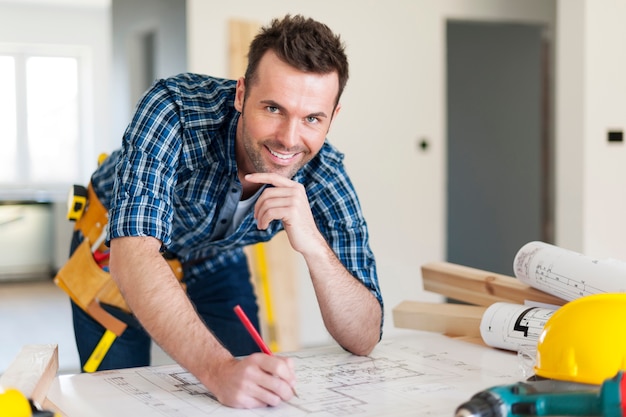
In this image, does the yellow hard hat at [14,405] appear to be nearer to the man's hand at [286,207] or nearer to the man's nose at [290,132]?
the man's hand at [286,207]

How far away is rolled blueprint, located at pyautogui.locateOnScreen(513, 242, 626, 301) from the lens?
156 cm

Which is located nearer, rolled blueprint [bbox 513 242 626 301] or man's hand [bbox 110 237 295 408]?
man's hand [bbox 110 237 295 408]

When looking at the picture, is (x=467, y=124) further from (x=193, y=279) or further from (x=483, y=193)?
(x=193, y=279)

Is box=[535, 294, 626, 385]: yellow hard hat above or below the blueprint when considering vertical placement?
above

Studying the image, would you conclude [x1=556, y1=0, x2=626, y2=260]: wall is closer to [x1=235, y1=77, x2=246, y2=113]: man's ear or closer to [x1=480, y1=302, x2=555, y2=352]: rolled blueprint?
[x1=480, y1=302, x2=555, y2=352]: rolled blueprint

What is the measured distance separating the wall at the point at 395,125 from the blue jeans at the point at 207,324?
2570 millimetres

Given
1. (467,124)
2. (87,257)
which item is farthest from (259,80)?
(467,124)

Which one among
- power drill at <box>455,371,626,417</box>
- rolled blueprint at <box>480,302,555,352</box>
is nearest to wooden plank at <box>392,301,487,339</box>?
rolled blueprint at <box>480,302,555,352</box>

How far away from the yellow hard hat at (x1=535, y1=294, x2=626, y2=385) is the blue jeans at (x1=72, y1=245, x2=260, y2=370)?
1206 millimetres

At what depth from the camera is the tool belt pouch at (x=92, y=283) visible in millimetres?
2209

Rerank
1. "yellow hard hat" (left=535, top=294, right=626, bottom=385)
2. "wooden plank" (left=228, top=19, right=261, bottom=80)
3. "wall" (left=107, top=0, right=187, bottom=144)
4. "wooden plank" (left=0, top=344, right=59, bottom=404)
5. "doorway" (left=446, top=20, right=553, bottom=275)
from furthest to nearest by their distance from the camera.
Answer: "doorway" (left=446, top=20, right=553, bottom=275)
"wall" (left=107, top=0, right=187, bottom=144)
"wooden plank" (left=228, top=19, right=261, bottom=80)
"wooden plank" (left=0, top=344, right=59, bottom=404)
"yellow hard hat" (left=535, top=294, right=626, bottom=385)

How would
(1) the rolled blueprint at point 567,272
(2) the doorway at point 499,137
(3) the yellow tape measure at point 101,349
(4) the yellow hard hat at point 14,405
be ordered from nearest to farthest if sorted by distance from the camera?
(4) the yellow hard hat at point 14,405, (1) the rolled blueprint at point 567,272, (3) the yellow tape measure at point 101,349, (2) the doorway at point 499,137

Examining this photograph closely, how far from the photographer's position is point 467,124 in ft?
22.2

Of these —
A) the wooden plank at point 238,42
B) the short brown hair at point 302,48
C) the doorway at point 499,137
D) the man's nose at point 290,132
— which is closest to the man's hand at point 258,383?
the man's nose at point 290,132
